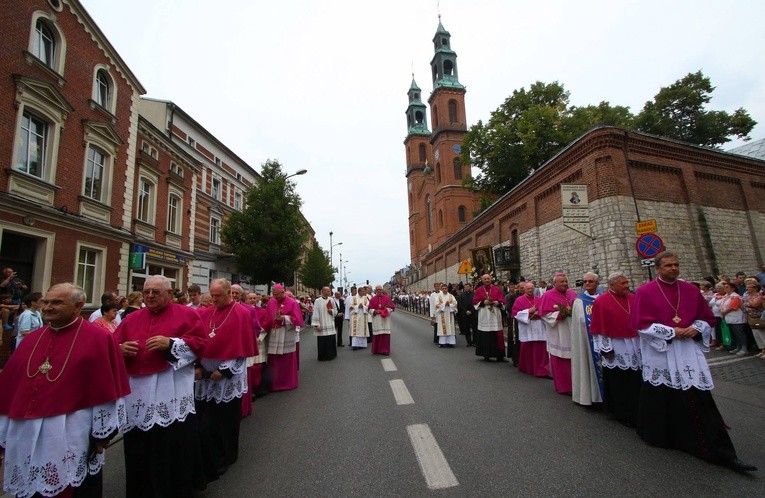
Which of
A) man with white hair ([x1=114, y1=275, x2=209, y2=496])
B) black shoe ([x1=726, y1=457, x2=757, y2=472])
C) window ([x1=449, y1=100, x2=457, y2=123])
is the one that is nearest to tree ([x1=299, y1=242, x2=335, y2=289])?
window ([x1=449, y1=100, x2=457, y2=123])

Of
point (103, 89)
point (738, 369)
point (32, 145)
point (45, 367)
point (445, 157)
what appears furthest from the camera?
point (445, 157)

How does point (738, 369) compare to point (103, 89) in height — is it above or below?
below

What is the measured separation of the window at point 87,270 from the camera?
13.8 m

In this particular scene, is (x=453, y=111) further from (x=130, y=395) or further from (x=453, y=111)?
(x=130, y=395)

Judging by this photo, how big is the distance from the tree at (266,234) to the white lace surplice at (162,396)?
20.5 meters

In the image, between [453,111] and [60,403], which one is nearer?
[60,403]

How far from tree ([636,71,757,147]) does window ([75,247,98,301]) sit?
1373 inches

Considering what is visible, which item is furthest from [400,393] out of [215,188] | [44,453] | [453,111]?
[453,111]

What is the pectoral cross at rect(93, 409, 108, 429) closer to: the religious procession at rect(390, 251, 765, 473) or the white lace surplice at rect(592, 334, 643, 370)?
the religious procession at rect(390, 251, 765, 473)

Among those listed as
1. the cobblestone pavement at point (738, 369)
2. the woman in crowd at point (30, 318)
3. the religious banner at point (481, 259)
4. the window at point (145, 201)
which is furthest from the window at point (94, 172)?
the cobblestone pavement at point (738, 369)

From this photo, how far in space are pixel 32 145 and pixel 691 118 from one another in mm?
38884

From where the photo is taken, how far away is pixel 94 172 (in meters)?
14.9

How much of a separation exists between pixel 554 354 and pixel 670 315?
2.71m

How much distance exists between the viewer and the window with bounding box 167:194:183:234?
68.2 ft
